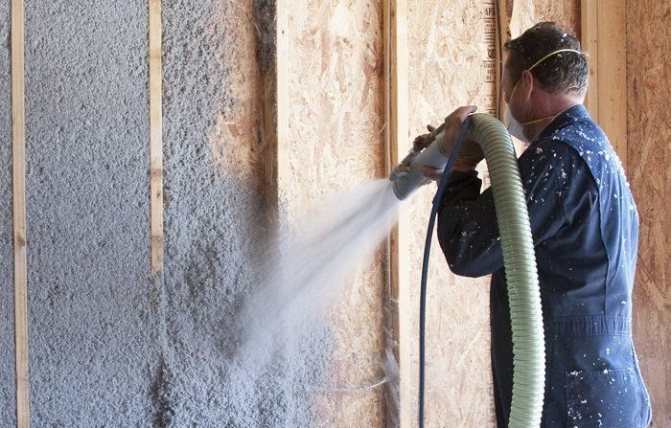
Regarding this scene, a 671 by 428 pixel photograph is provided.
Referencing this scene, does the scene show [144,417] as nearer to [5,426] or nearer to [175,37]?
[5,426]

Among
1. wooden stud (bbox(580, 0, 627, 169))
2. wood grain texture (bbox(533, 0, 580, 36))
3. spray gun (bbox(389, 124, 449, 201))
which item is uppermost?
wood grain texture (bbox(533, 0, 580, 36))

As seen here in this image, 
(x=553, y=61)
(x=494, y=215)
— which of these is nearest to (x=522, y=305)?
(x=494, y=215)

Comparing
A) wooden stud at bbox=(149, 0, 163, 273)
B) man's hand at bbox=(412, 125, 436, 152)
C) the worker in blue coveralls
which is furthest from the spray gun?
wooden stud at bbox=(149, 0, 163, 273)

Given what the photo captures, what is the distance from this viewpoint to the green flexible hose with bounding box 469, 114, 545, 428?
4.24ft

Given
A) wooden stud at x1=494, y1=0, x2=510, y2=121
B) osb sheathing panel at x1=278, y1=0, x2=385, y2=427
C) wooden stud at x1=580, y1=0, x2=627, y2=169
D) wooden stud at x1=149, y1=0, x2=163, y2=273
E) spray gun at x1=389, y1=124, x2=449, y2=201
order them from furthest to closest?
wooden stud at x1=580, y1=0, x2=627, y2=169, wooden stud at x1=494, y1=0, x2=510, y2=121, osb sheathing panel at x1=278, y1=0, x2=385, y2=427, wooden stud at x1=149, y1=0, x2=163, y2=273, spray gun at x1=389, y1=124, x2=449, y2=201

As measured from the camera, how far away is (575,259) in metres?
1.46

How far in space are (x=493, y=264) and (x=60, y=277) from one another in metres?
1.32

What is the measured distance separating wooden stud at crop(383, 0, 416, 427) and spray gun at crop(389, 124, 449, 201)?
487 millimetres

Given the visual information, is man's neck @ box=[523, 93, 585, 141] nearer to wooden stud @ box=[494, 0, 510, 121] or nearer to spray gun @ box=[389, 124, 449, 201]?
spray gun @ box=[389, 124, 449, 201]

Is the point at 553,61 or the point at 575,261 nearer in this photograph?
the point at 575,261

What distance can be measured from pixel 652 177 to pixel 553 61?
4.67 feet

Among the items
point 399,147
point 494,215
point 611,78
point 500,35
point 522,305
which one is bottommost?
point 522,305

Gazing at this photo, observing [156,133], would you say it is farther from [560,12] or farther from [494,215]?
[560,12]

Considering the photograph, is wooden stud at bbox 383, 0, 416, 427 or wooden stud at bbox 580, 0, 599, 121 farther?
wooden stud at bbox 580, 0, 599, 121
